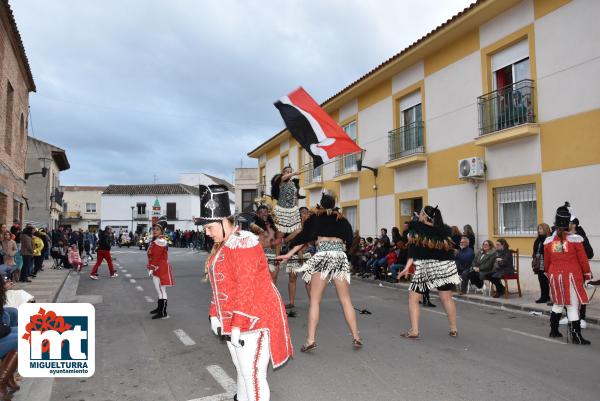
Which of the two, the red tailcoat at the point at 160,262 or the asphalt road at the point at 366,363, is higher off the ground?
the red tailcoat at the point at 160,262

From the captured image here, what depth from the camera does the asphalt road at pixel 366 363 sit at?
4.41m

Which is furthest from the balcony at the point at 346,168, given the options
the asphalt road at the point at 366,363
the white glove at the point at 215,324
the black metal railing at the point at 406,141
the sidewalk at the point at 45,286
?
the white glove at the point at 215,324

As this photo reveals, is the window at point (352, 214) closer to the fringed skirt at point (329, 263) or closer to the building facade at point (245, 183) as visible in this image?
the fringed skirt at point (329, 263)

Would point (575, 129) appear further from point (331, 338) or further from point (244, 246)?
point (244, 246)

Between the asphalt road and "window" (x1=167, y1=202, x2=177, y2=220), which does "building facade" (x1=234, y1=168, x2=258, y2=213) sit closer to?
"window" (x1=167, y1=202, x2=177, y2=220)

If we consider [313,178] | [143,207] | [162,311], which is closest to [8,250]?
[162,311]

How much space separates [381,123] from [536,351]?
1355 centimetres

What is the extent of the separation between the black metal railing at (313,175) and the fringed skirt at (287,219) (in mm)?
15532

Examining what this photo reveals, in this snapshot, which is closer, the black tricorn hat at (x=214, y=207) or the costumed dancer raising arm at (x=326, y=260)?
the black tricorn hat at (x=214, y=207)

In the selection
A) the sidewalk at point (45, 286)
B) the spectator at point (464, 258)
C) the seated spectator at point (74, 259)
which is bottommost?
the sidewalk at point (45, 286)

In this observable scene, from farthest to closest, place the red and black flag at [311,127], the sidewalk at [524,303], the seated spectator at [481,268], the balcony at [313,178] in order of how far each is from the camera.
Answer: the balcony at [313,178], the seated spectator at [481,268], the sidewalk at [524,303], the red and black flag at [311,127]

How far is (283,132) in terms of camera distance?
1083 inches

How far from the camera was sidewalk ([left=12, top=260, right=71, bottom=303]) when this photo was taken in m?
10.4

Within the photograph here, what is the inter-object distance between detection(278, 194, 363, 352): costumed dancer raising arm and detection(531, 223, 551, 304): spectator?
5588 mm
